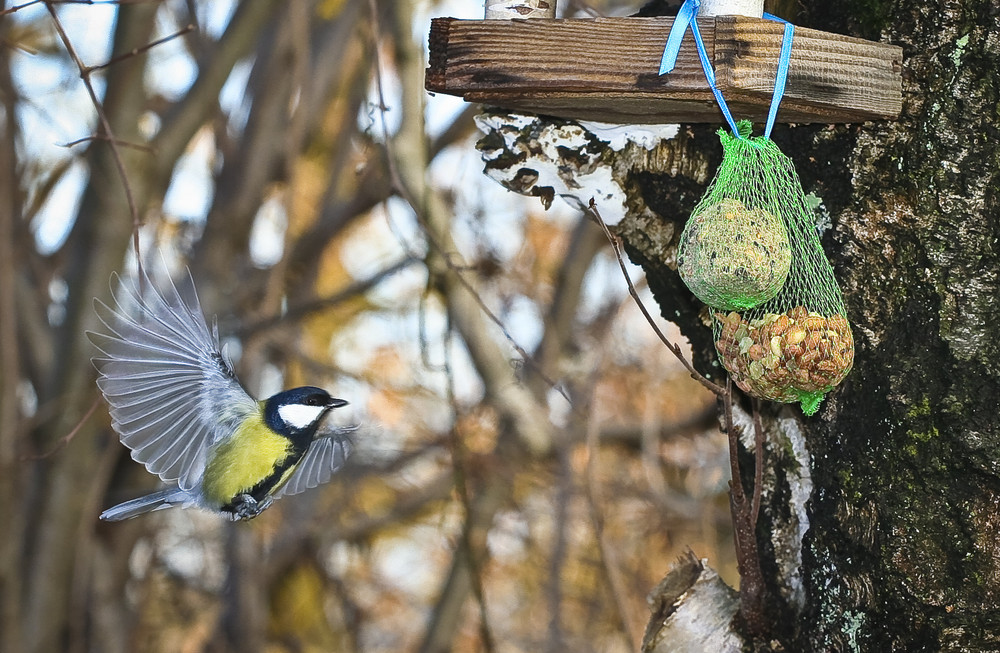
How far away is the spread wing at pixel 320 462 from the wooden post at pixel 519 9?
2.88 feet

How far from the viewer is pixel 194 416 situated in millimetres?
1735

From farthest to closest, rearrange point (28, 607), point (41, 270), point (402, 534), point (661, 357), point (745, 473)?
point (402, 534) → point (661, 357) → point (41, 270) → point (28, 607) → point (745, 473)

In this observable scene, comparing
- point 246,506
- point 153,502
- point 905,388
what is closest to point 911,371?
point 905,388

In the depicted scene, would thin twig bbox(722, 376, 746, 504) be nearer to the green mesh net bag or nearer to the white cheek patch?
the green mesh net bag

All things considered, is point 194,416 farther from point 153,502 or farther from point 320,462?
point 320,462

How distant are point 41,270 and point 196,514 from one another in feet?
5.46

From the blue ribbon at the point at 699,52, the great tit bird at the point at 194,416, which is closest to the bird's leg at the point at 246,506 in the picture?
the great tit bird at the point at 194,416

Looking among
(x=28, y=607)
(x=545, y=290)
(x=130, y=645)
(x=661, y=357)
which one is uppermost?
(x=545, y=290)

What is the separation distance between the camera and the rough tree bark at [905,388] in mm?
1289

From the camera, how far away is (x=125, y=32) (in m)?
2.89

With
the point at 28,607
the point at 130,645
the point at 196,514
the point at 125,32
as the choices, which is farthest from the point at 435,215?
the point at 196,514

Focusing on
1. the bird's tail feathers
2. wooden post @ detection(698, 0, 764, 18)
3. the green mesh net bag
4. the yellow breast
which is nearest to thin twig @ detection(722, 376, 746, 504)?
the green mesh net bag

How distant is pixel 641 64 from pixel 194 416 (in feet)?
3.23

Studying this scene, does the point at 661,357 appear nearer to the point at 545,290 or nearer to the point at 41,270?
the point at 545,290
